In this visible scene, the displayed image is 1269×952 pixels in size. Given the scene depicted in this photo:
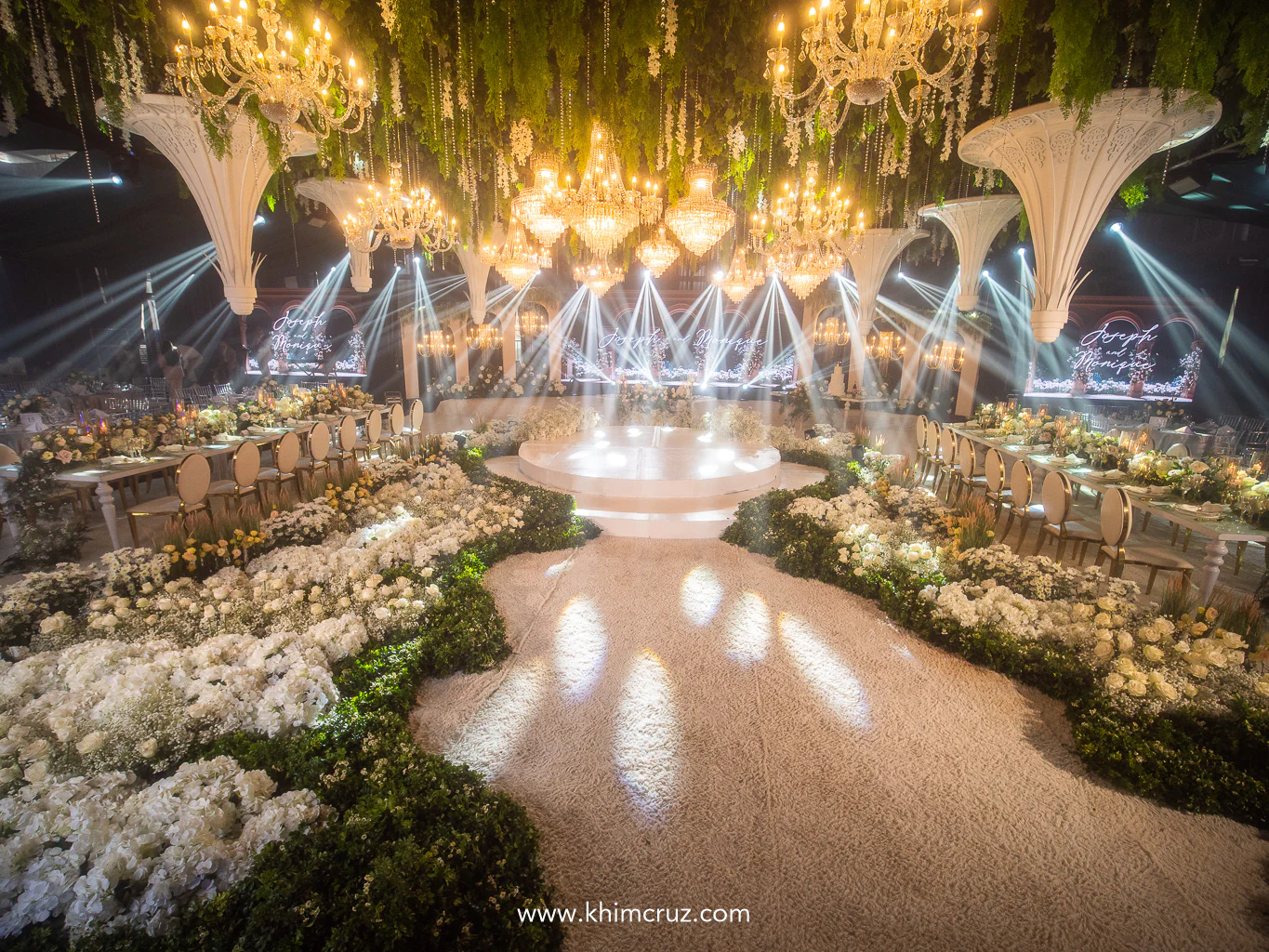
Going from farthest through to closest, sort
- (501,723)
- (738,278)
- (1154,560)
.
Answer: (738,278) < (1154,560) < (501,723)

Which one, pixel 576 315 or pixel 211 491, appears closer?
pixel 211 491

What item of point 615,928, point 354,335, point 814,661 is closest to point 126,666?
point 615,928

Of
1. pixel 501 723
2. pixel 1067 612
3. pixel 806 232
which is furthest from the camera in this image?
pixel 806 232

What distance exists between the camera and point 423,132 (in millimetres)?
4949

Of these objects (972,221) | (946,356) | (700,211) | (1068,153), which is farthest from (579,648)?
(946,356)

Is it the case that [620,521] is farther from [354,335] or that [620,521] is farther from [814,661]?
[354,335]

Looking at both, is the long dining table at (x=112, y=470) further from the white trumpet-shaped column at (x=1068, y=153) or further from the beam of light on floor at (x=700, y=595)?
the white trumpet-shaped column at (x=1068, y=153)

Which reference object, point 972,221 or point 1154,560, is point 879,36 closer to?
point 1154,560

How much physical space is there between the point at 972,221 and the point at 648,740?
838 centimetres

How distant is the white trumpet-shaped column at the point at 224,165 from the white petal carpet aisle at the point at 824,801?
500 centimetres

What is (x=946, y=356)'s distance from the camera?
54.5 ft

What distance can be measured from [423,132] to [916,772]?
600 centimetres

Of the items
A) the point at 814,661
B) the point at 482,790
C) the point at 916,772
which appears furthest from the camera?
the point at 814,661

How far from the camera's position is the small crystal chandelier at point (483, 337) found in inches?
764
